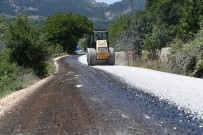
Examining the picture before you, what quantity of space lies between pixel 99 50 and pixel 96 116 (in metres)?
25.7

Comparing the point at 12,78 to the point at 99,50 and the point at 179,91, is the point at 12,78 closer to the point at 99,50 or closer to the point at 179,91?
the point at 99,50

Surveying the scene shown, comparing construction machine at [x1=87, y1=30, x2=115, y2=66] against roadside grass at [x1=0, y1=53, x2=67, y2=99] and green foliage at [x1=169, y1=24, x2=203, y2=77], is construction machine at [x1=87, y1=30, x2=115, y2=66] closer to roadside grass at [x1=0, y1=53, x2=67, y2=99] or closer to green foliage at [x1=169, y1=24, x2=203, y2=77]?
roadside grass at [x1=0, y1=53, x2=67, y2=99]

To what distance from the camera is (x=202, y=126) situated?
32.0 feet

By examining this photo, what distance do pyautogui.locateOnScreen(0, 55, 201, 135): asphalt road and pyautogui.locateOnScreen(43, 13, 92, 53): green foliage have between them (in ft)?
310

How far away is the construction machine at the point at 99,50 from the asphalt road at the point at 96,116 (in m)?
20.2

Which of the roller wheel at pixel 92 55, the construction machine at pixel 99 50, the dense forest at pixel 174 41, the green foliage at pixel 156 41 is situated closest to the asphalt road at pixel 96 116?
the dense forest at pixel 174 41

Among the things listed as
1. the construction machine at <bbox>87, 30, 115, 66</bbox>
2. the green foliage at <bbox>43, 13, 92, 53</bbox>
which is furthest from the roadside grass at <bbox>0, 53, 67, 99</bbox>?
the green foliage at <bbox>43, 13, 92, 53</bbox>

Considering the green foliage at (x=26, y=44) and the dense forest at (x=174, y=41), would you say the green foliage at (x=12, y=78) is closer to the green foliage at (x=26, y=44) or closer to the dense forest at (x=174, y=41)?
the green foliage at (x=26, y=44)

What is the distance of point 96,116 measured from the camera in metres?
11.3

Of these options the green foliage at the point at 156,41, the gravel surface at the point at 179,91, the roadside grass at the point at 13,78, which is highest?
the green foliage at the point at 156,41

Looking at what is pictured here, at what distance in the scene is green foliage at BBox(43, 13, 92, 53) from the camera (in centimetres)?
11244

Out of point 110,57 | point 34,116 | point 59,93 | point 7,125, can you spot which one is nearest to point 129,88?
point 59,93

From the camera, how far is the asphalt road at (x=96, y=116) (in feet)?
31.2

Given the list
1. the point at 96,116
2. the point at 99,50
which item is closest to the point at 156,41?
the point at 99,50
